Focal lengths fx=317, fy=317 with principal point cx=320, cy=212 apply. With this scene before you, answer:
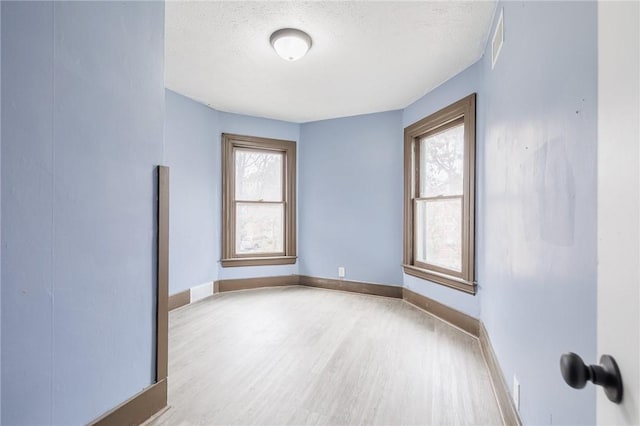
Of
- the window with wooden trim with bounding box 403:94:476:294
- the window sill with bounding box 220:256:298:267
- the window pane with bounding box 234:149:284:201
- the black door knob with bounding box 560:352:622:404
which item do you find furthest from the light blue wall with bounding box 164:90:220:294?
the black door knob with bounding box 560:352:622:404

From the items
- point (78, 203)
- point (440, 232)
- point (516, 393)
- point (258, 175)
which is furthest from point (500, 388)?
point (258, 175)

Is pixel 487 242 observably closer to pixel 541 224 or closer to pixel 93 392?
pixel 541 224

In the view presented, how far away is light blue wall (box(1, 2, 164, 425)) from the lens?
44.8 inches

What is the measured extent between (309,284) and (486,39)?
3.52m

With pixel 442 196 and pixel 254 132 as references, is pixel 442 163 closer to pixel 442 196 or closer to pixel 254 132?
pixel 442 196

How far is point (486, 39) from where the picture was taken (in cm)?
242

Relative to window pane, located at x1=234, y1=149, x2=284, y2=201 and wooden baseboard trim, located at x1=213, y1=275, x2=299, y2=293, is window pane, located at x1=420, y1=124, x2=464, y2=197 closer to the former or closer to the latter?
A: window pane, located at x1=234, y1=149, x2=284, y2=201

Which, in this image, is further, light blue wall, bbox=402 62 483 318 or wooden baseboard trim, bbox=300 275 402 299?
wooden baseboard trim, bbox=300 275 402 299

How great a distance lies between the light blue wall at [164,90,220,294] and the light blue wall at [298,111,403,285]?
1.25 metres

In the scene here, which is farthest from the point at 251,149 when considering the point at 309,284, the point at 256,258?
the point at 309,284

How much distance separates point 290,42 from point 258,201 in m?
2.48

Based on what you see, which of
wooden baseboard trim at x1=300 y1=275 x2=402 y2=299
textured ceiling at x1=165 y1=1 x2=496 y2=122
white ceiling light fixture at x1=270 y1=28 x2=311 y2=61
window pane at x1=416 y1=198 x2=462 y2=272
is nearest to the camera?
textured ceiling at x1=165 y1=1 x2=496 y2=122

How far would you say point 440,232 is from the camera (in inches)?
135

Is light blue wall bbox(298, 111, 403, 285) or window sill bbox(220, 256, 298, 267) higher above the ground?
light blue wall bbox(298, 111, 403, 285)
